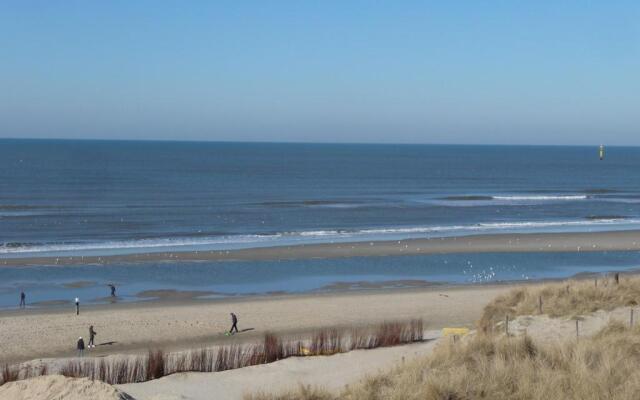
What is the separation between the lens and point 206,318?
27250 mm

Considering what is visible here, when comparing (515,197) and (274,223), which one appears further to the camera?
(515,197)

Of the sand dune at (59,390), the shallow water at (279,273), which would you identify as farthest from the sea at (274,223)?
the sand dune at (59,390)

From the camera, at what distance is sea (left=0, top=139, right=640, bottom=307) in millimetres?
35594

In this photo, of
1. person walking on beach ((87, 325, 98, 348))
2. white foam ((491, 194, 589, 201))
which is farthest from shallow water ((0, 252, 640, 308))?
white foam ((491, 194, 589, 201))

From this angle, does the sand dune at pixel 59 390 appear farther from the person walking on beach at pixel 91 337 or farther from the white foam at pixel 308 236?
the white foam at pixel 308 236

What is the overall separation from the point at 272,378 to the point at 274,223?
39918 mm

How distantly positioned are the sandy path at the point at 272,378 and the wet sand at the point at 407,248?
870 inches

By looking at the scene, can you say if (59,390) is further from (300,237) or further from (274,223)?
(274,223)

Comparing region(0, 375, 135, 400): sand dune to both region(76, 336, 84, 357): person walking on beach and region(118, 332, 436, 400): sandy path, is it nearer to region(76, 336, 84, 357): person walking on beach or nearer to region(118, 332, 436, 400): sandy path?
region(118, 332, 436, 400): sandy path

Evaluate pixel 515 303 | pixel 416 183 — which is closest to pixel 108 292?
pixel 515 303

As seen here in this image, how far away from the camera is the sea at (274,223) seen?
35.6 meters

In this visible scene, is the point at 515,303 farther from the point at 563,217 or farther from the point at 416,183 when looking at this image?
the point at 416,183

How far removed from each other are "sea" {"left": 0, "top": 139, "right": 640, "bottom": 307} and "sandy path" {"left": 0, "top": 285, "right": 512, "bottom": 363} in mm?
2729

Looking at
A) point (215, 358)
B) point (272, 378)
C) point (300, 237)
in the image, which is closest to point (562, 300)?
point (272, 378)
